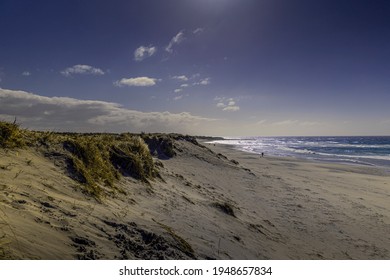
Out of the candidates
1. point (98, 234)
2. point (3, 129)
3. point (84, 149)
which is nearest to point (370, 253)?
point (98, 234)

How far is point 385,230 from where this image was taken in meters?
9.59

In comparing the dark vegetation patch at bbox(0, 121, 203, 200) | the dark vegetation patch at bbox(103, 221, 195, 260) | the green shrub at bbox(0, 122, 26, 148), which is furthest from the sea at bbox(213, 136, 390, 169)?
the green shrub at bbox(0, 122, 26, 148)

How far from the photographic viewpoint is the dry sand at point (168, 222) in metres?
4.02

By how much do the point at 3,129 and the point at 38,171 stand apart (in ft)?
4.65

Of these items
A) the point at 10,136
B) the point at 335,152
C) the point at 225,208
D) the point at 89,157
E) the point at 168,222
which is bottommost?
the point at 335,152

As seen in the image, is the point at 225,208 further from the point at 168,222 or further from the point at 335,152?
the point at 335,152

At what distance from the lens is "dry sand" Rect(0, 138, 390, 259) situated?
13.2ft

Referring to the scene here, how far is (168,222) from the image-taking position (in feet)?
20.0

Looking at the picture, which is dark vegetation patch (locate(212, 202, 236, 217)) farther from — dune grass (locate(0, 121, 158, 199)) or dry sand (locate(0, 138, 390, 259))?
dune grass (locate(0, 121, 158, 199))

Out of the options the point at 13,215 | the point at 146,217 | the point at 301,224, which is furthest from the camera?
the point at 301,224

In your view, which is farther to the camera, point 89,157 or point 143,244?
point 89,157

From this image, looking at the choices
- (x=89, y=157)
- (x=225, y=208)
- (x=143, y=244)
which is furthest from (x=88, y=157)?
(x=225, y=208)

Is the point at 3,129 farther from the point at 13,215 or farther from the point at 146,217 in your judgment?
the point at 146,217

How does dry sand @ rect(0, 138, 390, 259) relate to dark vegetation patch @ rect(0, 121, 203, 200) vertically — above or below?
below
